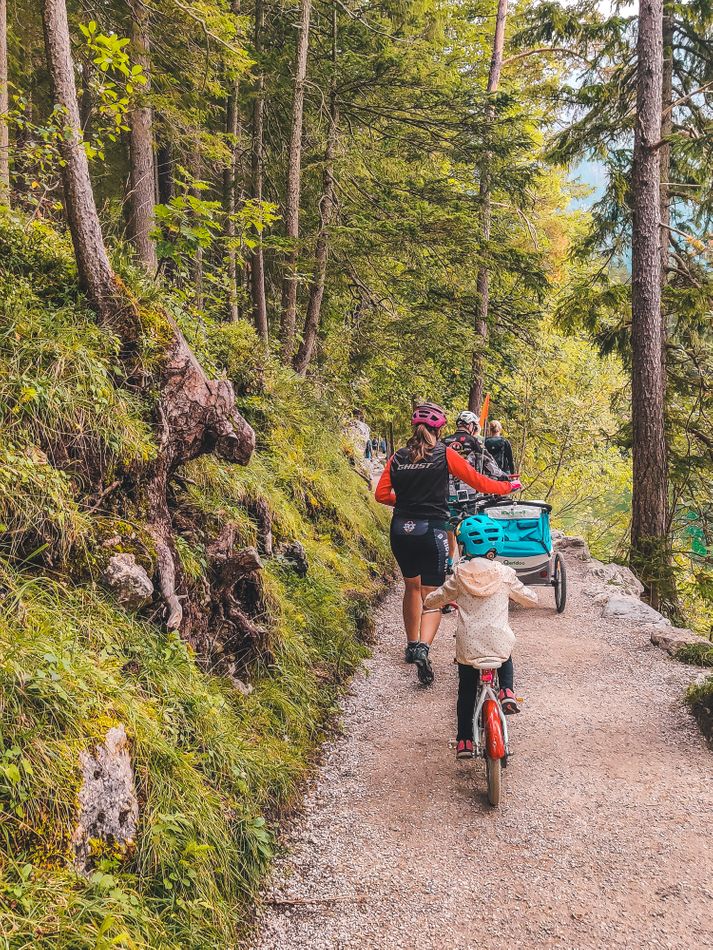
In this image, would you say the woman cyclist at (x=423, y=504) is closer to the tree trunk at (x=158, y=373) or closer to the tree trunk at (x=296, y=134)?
the tree trunk at (x=158, y=373)

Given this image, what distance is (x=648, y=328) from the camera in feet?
32.6

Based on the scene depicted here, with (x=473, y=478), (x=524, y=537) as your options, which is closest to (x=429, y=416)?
(x=473, y=478)

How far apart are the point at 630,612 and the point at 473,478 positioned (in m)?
3.96

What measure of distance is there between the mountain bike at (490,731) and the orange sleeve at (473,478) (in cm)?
157

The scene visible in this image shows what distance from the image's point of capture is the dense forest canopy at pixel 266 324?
355 cm

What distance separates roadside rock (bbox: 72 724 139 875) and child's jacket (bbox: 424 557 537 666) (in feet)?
7.94

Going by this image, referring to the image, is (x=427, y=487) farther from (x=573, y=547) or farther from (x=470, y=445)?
(x=573, y=547)

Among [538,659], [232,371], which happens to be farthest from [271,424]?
[538,659]

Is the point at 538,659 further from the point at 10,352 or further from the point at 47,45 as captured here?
the point at 47,45

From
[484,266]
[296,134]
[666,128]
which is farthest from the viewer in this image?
[484,266]

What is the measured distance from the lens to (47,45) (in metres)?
4.40

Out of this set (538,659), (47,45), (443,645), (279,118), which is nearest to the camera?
(47,45)

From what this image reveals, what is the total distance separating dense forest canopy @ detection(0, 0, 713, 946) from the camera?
355 centimetres

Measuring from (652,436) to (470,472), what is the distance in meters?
5.37
